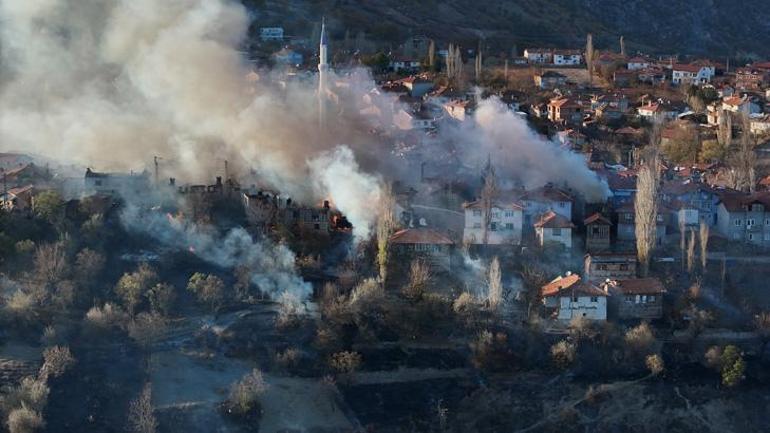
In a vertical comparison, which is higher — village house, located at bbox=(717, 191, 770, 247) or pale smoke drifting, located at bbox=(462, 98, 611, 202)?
pale smoke drifting, located at bbox=(462, 98, 611, 202)

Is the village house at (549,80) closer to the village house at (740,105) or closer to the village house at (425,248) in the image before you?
the village house at (740,105)

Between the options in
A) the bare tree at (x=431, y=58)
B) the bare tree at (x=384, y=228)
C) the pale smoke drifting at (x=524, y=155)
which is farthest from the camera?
the bare tree at (x=431, y=58)

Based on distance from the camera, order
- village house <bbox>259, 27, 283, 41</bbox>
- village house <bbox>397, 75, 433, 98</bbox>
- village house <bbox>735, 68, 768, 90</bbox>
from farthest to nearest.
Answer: village house <bbox>259, 27, 283, 41</bbox>, village house <bbox>735, 68, 768, 90</bbox>, village house <bbox>397, 75, 433, 98</bbox>

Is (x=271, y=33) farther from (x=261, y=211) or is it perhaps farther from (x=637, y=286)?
(x=637, y=286)

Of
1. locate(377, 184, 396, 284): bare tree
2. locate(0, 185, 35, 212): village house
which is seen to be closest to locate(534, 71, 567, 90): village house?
locate(377, 184, 396, 284): bare tree

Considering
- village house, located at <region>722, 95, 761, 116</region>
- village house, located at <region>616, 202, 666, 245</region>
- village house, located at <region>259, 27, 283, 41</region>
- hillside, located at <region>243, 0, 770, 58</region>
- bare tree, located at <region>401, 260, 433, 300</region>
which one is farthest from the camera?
hillside, located at <region>243, 0, 770, 58</region>

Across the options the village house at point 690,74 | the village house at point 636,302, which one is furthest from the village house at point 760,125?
the village house at point 636,302

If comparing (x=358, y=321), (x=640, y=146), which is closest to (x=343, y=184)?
(x=358, y=321)

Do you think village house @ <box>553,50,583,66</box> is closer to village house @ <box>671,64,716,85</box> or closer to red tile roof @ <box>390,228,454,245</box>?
village house @ <box>671,64,716,85</box>
